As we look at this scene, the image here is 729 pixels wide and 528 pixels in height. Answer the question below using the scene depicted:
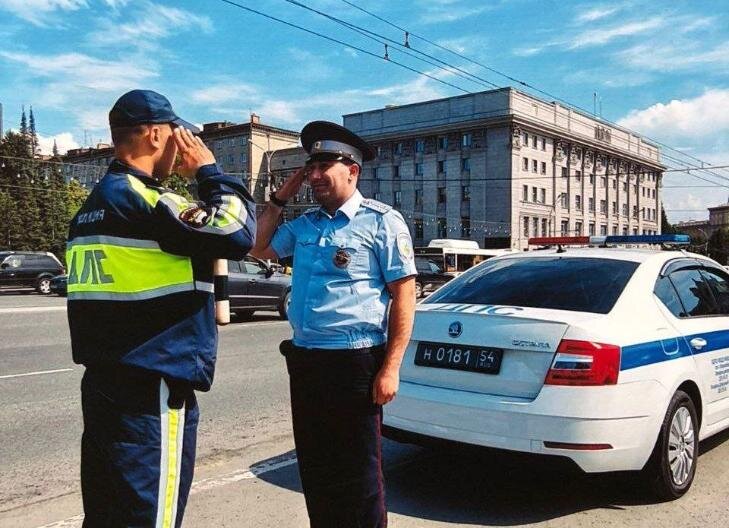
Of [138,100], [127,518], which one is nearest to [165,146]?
[138,100]

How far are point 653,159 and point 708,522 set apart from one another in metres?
105

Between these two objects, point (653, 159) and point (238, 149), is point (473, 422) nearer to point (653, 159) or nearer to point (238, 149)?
point (238, 149)

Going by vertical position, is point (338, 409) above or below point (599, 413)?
above

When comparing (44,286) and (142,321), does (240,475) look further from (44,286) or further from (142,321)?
(44,286)

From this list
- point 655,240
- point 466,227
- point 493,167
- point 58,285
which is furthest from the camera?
point 466,227

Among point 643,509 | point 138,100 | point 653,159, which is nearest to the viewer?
point 138,100

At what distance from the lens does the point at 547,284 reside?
449 cm

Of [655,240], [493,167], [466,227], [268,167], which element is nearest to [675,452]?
[655,240]

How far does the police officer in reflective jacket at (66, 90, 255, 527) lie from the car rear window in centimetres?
251

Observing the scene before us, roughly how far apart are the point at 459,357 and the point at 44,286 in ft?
95.5

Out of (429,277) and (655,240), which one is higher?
(655,240)

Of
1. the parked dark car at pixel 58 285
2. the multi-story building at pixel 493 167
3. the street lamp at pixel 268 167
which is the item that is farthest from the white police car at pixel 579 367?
the multi-story building at pixel 493 167

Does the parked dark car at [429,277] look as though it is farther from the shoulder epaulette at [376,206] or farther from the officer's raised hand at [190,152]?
the officer's raised hand at [190,152]

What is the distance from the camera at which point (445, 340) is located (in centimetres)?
414
